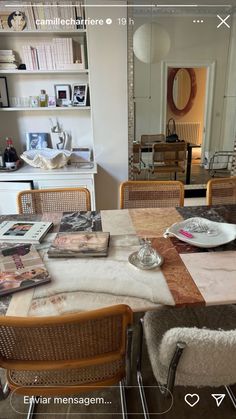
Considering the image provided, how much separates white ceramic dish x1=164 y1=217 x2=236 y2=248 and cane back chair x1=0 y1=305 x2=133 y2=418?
567 millimetres

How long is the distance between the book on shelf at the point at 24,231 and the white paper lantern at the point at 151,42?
7.06 feet

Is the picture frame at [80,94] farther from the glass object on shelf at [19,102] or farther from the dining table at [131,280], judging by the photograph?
the dining table at [131,280]

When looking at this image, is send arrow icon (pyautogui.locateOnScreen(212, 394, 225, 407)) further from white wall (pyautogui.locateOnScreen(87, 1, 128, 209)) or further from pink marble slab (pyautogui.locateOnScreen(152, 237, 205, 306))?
white wall (pyautogui.locateOnScreen(87, 1, 128, 209))

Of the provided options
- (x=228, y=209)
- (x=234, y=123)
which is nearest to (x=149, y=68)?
(x=234, y=123)

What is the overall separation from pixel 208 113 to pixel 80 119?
58.8 inches

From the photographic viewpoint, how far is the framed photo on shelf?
118 inches

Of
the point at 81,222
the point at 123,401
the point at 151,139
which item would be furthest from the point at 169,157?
the point at 123,401

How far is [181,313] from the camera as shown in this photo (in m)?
1.40

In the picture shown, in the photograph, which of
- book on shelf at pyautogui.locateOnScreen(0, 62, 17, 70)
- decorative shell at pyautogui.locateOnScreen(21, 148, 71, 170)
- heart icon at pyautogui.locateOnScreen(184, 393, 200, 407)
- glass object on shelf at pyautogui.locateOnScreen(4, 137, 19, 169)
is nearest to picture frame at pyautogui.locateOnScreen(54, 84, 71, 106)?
book on shelf at pyautogui.locateOnScreen(0, 62, 17, 70)

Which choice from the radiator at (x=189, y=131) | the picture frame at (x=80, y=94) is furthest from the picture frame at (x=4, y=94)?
the radiator at (x=189, y=131)

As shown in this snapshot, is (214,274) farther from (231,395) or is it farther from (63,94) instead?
(63,94)

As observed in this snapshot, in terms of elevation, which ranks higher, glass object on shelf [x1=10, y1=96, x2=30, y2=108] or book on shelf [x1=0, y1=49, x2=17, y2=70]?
book on shelf [x1=0, y1=49, x2=17, y2=70]

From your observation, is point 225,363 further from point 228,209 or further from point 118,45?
point 118,45

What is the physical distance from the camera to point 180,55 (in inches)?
122
